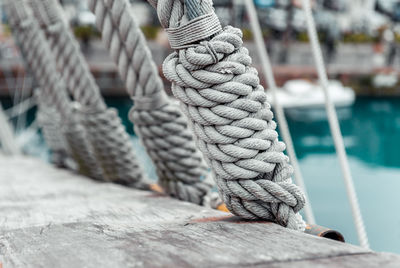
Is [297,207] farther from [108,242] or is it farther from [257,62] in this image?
[257,62]

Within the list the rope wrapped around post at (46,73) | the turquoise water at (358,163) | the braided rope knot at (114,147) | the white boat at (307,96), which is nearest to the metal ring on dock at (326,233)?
the braided rope knot at (114,147)

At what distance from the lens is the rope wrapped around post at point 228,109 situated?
0.71 meters

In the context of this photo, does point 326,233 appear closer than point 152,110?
Yes

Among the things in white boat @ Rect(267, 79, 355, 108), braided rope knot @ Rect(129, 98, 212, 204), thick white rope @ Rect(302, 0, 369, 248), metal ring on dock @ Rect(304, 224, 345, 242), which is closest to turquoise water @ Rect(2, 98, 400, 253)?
white boat @ Rect(267, 79, 355, 108)

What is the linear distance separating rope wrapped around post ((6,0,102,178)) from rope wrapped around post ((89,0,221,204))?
564 mm

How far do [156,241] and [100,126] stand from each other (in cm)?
94

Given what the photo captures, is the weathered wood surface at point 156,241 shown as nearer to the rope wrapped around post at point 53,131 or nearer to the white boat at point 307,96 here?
the rope wrapped around post at point 53,131

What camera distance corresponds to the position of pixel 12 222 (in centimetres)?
85

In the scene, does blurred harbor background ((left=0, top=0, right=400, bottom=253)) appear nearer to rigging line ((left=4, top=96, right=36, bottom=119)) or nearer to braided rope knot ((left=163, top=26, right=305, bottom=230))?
rigging line ((left=4, top=96, right=36, bottom=119))

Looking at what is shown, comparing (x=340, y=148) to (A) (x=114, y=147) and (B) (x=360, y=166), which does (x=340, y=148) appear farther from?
(B) (x=360, y=166)

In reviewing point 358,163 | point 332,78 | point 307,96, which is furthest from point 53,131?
point 332,78

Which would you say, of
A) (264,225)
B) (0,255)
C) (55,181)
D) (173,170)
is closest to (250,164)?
(264,225)

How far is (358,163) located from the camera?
554 cm

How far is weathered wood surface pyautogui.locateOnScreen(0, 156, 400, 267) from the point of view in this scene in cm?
55
